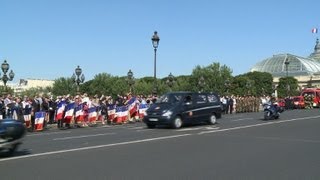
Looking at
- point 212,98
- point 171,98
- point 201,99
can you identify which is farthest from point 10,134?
point 212,98

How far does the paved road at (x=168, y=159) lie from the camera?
10.2 meters

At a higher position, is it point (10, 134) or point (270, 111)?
point (270, 111)

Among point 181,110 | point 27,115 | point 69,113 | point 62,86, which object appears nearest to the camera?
point 27,115

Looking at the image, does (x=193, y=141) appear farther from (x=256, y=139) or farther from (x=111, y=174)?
(x=111, y=174)

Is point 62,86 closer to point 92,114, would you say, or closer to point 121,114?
point 121,114

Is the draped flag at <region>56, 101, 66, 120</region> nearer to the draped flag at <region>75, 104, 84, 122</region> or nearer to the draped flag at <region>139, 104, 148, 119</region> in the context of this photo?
the draped flag at <region>75, 104, 84, 122</region>

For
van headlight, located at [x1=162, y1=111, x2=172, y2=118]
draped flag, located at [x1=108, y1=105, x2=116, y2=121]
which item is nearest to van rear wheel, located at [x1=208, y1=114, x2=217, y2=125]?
van headlight, located at [x1=162, y1=111, x2=172, y2=118]

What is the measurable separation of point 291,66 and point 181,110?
160295mm

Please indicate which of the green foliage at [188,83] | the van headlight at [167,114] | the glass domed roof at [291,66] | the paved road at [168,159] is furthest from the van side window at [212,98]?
the glass domed roof at [291,66]

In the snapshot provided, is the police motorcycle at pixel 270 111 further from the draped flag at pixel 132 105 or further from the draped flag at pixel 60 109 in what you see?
the draped flag at pixel 60 109

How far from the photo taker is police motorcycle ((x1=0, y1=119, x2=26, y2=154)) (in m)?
12.5

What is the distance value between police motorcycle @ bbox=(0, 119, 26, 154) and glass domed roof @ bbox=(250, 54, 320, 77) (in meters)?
163

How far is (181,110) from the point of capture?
24.2 meters

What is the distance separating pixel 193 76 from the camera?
12756 centimetres
